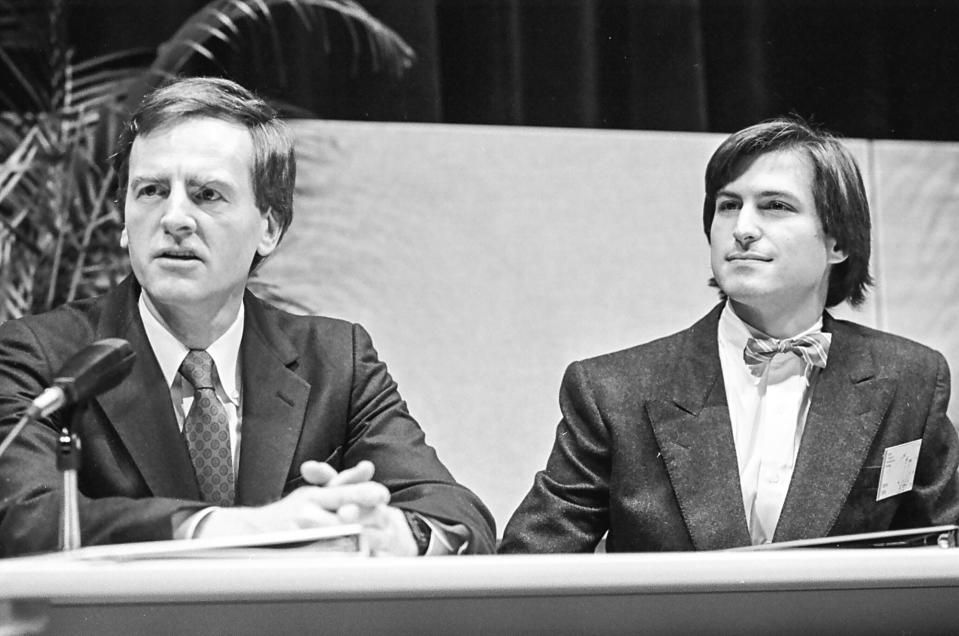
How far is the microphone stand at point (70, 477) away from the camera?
1594 millimetres

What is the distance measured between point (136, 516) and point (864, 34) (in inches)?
94.5

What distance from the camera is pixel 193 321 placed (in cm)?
227

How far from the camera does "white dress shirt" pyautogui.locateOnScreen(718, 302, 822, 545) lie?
94.9 inches

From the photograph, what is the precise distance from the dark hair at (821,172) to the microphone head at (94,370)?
1401 millimetres

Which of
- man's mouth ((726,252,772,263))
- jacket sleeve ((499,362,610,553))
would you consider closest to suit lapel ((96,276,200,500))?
jacket sleeve ((499,362,610,553))

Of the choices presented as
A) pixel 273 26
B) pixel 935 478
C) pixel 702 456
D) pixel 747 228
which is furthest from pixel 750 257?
pixel 273 26

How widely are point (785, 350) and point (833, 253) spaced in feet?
0.99

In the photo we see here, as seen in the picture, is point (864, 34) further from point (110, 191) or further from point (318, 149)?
point (110, 191)

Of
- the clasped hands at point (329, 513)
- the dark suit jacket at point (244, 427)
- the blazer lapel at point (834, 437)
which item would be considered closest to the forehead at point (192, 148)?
the dark suit jacket at point (244, 427)

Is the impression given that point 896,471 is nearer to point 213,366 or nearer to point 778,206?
point 778,206

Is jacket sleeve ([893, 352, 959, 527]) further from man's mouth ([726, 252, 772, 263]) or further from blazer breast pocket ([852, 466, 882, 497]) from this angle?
man's mouth ([726, 252, 772, 263])

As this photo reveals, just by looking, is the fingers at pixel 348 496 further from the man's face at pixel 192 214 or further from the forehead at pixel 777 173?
the forehead at pixel 777 173

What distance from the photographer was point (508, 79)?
10.4 feet

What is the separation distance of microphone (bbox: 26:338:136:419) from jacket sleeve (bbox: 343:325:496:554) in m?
0.52
